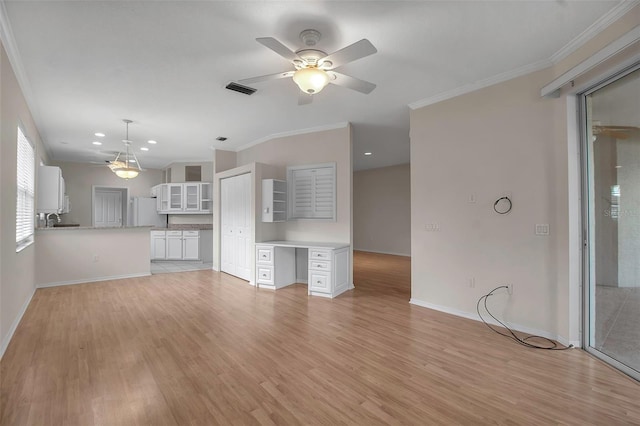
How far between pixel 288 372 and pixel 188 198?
6923 mm

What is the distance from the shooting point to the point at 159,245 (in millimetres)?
7969

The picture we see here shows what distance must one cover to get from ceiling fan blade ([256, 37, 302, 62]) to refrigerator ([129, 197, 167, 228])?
7.85 m

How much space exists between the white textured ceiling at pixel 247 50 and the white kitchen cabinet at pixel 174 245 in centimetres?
369

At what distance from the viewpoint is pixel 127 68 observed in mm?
3139

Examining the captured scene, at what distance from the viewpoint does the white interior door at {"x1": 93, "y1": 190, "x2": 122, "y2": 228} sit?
30.2ft

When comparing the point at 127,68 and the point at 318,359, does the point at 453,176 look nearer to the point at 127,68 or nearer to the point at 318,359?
the point at 318,359

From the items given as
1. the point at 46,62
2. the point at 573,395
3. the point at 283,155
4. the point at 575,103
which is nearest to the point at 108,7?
the point at 46,62

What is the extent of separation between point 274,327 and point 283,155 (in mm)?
3357

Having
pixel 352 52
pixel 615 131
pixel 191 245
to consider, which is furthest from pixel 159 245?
pixel 615 131

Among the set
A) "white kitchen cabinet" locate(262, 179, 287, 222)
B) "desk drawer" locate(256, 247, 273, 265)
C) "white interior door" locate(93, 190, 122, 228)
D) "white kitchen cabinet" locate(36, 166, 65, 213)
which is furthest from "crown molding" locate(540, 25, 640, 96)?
"white interior door" locate(93, 190, 122, 228)

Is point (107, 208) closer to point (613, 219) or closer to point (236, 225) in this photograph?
point (236, 225)

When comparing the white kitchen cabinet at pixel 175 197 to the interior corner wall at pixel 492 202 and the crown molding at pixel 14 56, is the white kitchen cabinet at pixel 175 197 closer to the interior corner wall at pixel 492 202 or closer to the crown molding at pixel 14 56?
the crown molding at pixel 14 56

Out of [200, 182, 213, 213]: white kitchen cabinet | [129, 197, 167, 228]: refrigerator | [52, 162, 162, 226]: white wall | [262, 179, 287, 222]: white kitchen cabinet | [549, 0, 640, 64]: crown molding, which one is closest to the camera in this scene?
[549, 0, 640, 64]: crown molding

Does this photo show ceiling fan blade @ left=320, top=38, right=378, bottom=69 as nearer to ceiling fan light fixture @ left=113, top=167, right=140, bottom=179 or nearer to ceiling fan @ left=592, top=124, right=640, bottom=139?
ceiling fan @ left=592, top=124, right=640, bottom=139
